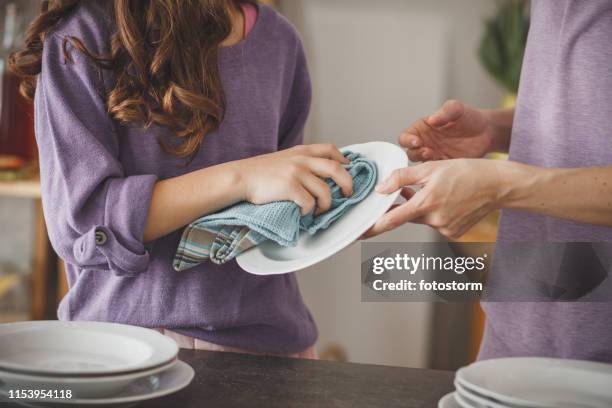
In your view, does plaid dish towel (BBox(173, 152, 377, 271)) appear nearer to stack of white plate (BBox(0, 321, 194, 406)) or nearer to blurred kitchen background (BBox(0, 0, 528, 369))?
stack of white plate (BBox(0, 321, 194, 406))

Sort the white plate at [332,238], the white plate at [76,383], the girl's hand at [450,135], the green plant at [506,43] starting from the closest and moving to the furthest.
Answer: the white plate at [76,383] < the white plate at [332,238] < the girl's hand at [450,135] < the green plant at [506,43]

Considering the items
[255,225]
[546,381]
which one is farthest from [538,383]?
[255,225]

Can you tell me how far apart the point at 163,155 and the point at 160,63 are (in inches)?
4.2

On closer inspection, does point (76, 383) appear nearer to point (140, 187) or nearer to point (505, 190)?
point (140, 187)

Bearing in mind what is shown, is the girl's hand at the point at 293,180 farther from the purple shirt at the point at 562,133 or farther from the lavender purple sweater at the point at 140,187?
the purple shirt at the point at 562,133

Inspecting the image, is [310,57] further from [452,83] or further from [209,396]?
[209,396]

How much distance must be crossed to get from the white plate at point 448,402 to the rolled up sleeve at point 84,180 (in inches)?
13.0

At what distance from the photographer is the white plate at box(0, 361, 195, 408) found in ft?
1.88

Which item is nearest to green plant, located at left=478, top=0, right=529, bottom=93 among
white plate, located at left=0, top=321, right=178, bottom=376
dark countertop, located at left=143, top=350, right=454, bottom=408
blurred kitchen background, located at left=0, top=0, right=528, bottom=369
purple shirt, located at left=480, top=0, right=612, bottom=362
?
blurred kitchen background, located at left=0, top=0, right=528, bottom=369

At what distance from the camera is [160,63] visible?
31.4 inches

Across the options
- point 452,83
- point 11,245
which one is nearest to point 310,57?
point 452,83

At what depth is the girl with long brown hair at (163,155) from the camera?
741 mm

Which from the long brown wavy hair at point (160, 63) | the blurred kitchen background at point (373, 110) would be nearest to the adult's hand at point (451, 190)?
the long brown wavy hair at point (160, 63)

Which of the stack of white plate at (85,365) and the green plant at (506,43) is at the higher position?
the green plant at (506,43)
